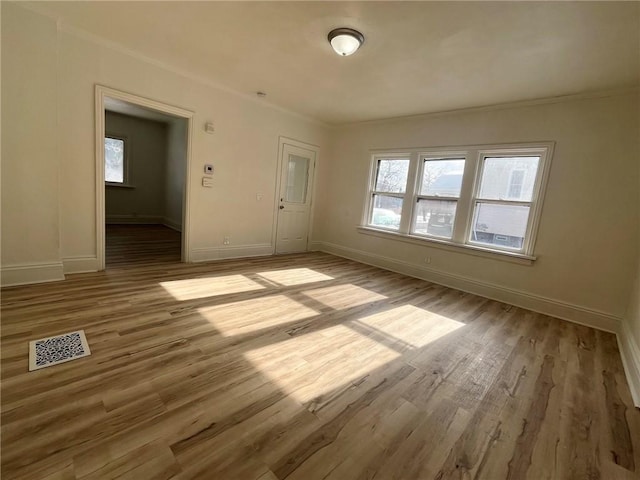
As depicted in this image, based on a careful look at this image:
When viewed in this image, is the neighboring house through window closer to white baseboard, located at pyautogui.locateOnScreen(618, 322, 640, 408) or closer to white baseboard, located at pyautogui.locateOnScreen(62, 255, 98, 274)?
white baseboard, located at pyautogui.locateOnScreen(618, 322, 640, 408)

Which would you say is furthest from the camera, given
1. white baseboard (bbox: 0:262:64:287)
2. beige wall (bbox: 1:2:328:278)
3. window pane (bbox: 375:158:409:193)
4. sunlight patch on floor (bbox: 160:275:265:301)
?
window pane (bbox: 375:158:409:193)

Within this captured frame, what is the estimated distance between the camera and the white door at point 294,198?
18.4 ft

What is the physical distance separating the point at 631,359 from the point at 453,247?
7.65 ft

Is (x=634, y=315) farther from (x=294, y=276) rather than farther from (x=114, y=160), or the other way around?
(x=114, y=160)

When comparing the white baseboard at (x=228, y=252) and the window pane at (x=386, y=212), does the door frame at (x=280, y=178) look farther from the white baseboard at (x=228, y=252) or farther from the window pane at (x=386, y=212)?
the window pane at (x=386, y=212)

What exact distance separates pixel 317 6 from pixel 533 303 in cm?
426

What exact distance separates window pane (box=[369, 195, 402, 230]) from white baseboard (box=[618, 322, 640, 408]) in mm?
3172

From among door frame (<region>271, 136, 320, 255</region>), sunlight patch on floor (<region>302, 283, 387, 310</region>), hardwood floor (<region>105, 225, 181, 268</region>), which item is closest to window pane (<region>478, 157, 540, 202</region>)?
sunlight patch on floor (<region>302, 283, 387, 310</region>)

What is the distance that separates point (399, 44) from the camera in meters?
2.72

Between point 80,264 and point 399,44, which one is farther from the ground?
point 399,44

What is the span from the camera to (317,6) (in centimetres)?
231

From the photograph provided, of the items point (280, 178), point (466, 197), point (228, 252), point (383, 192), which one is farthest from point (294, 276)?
point (466, 197)

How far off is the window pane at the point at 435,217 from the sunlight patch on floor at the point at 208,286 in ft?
9.78

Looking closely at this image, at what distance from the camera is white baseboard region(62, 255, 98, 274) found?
11.3 feet
